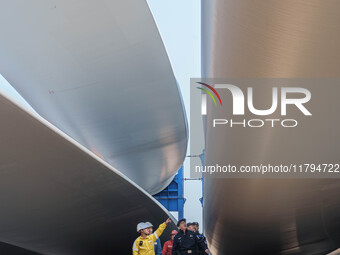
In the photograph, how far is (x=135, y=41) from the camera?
8445mm

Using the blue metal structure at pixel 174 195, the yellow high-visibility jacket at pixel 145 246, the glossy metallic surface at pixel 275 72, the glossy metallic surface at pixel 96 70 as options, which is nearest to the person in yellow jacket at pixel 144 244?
the yellow high-visibility jacket at pixel 145 246

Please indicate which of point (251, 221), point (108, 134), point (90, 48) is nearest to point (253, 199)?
point (251, 221)

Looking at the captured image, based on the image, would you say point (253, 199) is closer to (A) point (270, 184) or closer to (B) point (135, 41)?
(A) point (270, 184)

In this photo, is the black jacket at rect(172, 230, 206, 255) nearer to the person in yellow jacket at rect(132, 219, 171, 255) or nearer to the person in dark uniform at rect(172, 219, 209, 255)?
the person in dark uniform at rect(172, 219, 209, 255)

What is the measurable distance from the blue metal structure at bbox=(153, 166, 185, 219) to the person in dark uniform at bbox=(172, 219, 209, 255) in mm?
13697

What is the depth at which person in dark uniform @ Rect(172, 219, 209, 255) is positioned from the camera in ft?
12.8

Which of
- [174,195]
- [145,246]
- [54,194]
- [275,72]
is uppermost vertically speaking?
[174,195]

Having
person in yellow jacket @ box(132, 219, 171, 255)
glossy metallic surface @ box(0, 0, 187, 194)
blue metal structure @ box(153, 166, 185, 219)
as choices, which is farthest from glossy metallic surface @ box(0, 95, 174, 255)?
blue metal structure @ box(153, 166, 185, 219)

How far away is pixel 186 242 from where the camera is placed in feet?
12.8

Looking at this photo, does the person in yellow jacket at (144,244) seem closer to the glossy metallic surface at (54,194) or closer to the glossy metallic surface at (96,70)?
the glossy metallic surface at (54,194)

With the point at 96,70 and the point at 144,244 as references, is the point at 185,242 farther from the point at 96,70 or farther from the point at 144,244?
the point at 96,70

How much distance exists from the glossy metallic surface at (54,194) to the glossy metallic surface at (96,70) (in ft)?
11.0

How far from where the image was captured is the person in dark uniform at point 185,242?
3908 millimetres

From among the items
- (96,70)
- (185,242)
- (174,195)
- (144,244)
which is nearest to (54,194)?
(144,244)
